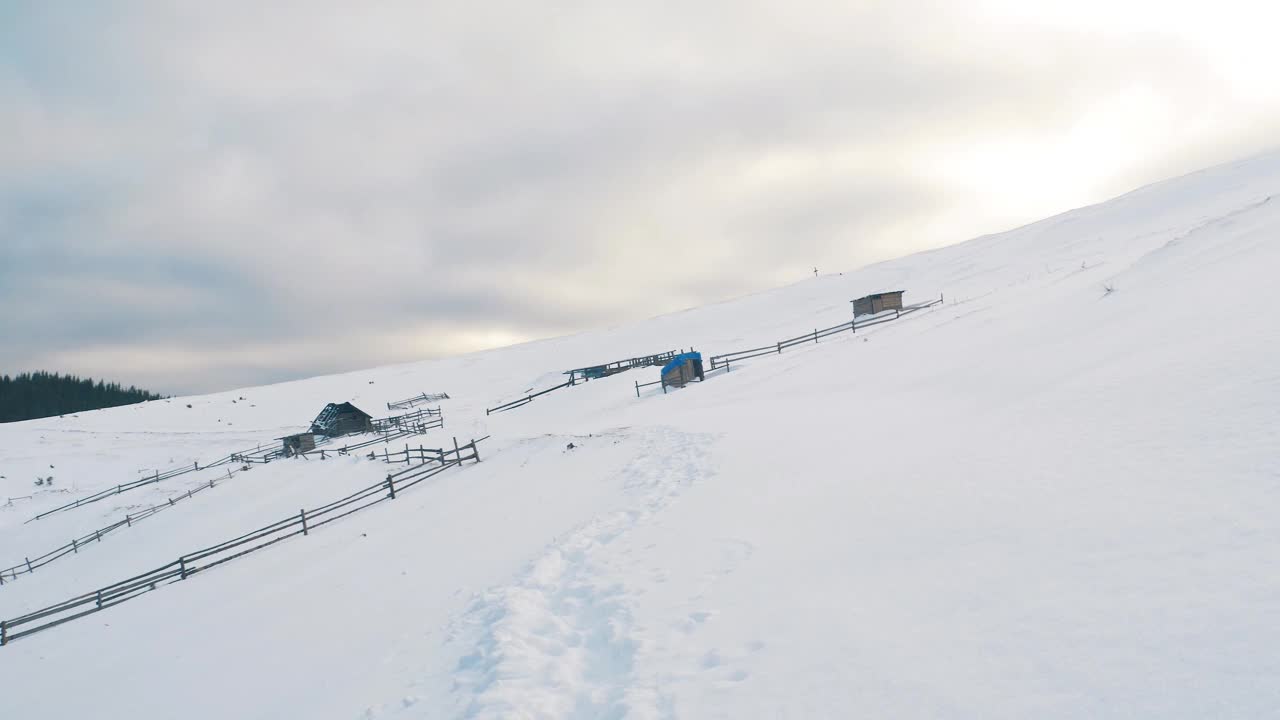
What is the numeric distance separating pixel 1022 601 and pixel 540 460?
56.3 feet

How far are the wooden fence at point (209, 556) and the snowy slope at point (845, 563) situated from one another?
3.00 ft

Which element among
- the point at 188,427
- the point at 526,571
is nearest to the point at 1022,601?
the point at 526,571

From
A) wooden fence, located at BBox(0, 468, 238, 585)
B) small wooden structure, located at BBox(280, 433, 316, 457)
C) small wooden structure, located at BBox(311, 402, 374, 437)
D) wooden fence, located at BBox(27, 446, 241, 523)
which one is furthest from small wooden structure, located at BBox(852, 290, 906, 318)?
wooden fence, located at BBox(27, 446, 241, 523)

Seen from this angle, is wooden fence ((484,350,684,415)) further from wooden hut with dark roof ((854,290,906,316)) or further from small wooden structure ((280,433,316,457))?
wooden hut with dark roof ((854,290,906,316))

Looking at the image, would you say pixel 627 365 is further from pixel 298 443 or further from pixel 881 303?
pixel 298 443

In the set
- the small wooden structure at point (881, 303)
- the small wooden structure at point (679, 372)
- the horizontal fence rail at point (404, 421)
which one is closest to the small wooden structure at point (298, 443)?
the horizontal fence rail at point (404, 421)

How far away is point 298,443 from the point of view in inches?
1871

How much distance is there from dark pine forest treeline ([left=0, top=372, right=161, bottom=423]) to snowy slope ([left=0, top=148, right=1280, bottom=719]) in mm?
111849

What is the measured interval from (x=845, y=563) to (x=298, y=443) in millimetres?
50286

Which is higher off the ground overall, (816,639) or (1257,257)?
(1257,257)

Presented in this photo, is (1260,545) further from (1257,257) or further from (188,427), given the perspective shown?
(188,427)

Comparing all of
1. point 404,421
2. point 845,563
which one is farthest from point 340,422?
point 845,563

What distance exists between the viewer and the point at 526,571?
1065cm

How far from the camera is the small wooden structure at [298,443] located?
46062 millimetres
